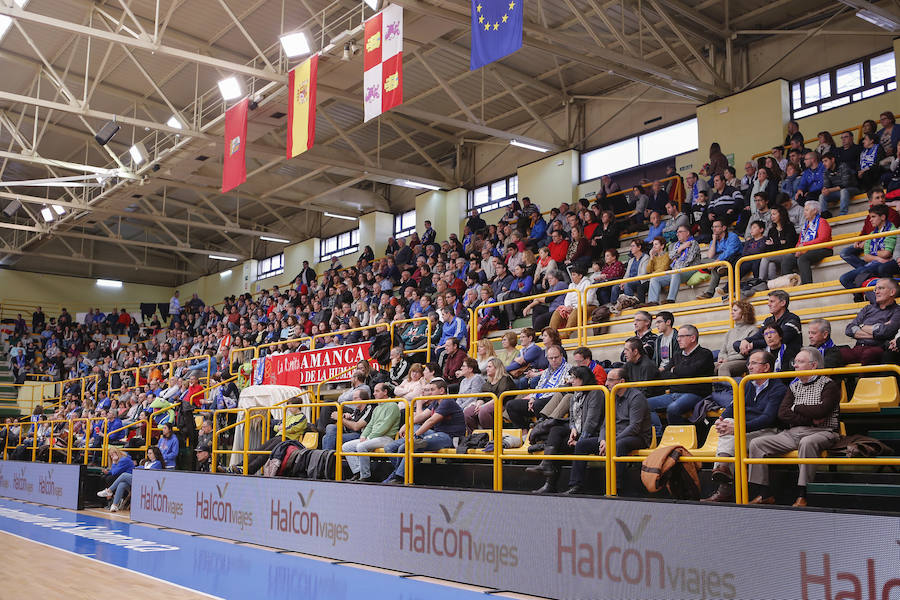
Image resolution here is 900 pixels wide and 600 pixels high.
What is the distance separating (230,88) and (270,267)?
16.4 metres

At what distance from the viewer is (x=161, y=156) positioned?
61.6ft

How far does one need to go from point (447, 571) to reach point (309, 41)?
1000 centimetres

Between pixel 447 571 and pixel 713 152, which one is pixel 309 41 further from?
pixel 447 571

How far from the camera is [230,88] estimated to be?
15.6 meters

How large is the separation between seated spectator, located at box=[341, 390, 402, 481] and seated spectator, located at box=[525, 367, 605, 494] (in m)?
2.13

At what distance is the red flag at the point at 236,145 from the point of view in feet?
49.6

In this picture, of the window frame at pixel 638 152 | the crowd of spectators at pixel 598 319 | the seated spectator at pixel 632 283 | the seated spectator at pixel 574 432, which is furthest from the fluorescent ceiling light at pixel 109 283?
the seated spectator at pixel 574 432

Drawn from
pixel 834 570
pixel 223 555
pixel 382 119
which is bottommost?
pixel 223 555

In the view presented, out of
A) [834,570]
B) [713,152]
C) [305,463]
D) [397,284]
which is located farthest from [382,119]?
[834,570]

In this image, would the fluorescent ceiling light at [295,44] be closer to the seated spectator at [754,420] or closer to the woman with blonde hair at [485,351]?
the woman with blonde hair at [485,351]

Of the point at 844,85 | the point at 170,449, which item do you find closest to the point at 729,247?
the point at 844,85

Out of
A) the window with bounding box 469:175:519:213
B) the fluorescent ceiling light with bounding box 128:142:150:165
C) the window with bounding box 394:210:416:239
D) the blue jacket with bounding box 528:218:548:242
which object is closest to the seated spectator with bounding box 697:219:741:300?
the blue jacket with bounding box 528:218:548:242

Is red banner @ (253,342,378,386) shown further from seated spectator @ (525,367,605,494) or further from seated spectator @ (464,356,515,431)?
seated spectator @ (525,367,605,494)

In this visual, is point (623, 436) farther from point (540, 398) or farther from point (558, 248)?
point (558, 248)
